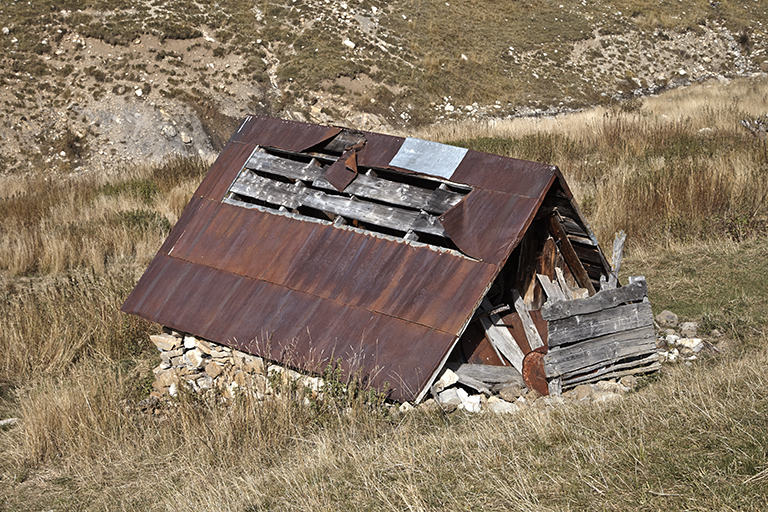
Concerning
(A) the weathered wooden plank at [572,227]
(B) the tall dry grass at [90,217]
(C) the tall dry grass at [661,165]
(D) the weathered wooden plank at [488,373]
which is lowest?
(B) the tall dry grass at [90,217]

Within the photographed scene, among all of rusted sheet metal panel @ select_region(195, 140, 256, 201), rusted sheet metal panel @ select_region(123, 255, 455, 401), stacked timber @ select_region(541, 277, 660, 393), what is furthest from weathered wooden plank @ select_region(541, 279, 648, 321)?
rusted sheet metal panel @ select_region(195, 140, 256, 201)

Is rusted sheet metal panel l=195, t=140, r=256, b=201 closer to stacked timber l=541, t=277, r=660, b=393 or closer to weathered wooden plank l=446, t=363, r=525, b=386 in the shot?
weathered wooden plank l=446, t=363, r=525, b=386

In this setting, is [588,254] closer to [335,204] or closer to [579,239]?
[579,239]

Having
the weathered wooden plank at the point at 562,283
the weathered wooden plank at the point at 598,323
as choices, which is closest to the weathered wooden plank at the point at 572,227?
the weathered wooden plank at the point at 562,283

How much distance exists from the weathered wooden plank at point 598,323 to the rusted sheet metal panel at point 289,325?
1003 millimetres

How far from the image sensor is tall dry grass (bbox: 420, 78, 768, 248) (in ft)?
29.6

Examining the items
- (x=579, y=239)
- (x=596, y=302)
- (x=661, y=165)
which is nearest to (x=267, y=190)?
(x=579, y=239)

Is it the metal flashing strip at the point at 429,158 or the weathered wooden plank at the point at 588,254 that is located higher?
the metal flashing strip at the point at 429,158

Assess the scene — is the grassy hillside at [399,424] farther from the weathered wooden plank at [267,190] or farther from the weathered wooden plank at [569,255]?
the weathered wooden plank at [267,190]

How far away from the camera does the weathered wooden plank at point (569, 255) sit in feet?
18.5

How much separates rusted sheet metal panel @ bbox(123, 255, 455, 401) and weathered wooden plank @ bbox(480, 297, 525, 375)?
3.17ft

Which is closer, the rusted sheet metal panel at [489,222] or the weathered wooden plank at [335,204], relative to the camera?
the rusted sheet metal panel at [489,222]

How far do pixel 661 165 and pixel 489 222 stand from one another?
6554 mm

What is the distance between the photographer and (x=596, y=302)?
528 centimetres
